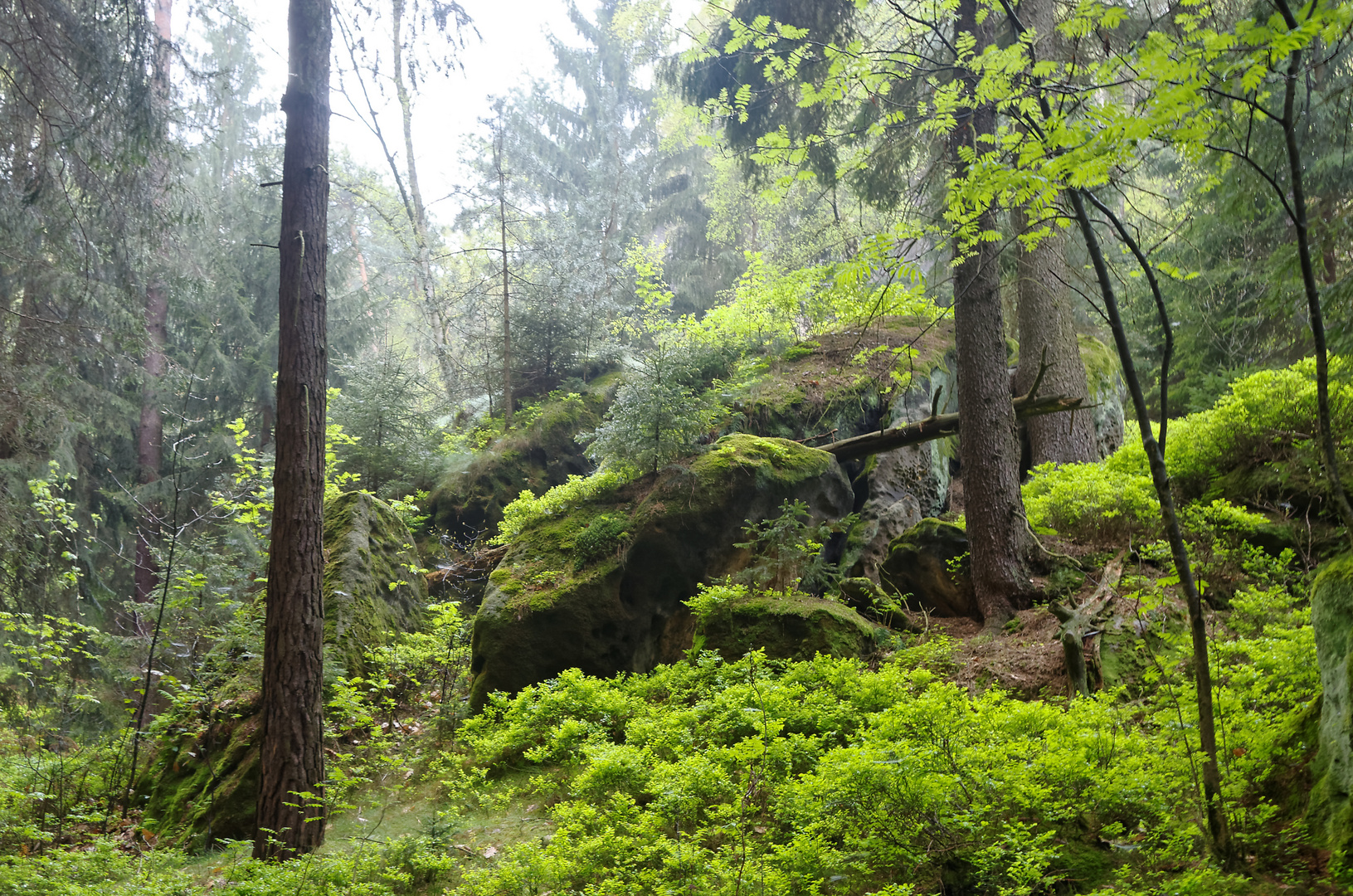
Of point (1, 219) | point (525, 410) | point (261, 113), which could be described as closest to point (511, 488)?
point (525, 410)

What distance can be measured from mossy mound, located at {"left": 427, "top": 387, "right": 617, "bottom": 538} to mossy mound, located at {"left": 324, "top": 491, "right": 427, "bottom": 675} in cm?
269

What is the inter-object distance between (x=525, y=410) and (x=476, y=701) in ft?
23.9

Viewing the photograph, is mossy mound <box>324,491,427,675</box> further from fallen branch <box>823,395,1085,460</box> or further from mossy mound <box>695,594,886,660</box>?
fallen branch <box>823,395,1085,460</box>

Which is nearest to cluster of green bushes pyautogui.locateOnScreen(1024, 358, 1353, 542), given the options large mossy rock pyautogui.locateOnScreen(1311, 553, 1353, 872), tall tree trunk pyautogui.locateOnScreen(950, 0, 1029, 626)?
tall tree trunk pyautogui.locateOnScreen(950, 0, 1029, 626)

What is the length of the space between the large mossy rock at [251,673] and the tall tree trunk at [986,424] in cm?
577

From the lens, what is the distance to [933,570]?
715cm

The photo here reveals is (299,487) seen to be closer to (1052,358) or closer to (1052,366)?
(1052,358)

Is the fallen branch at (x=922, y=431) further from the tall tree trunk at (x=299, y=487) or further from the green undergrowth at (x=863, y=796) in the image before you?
the tall tree trunk at (x=299, y=487)

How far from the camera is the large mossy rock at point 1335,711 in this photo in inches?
91.7

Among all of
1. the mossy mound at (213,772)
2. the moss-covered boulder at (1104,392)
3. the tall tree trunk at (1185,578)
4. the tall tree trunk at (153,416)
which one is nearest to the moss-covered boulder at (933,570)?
the tall tree trunk at (1185,578)

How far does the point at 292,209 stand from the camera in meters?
5.39

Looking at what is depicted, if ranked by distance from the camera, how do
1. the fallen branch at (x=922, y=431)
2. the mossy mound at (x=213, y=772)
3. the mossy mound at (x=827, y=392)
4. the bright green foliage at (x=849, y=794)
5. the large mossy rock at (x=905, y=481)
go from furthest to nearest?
the mossy mound at (x=827, y=392) < the large mossy rock at (x=905, y=481) < the fallen branch at (x=922, y=431) < the mossy mound at (x=213, y=772) < the bright green foliage at (x=849, y=794)

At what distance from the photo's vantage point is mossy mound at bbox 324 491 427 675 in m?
7.06

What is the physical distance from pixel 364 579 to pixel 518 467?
4.95m
